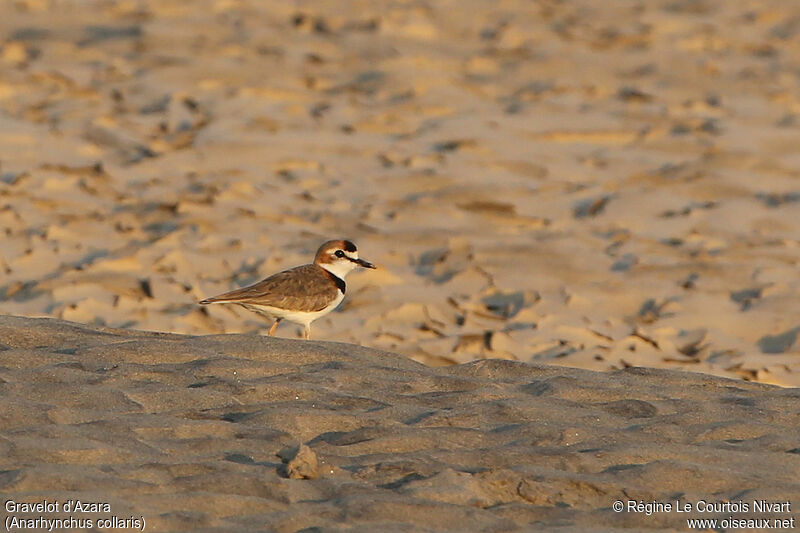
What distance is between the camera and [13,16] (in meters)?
18.0

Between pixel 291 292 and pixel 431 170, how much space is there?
4.96m

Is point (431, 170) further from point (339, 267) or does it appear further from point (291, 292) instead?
point (291, 292)

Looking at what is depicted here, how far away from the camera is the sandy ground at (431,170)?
36.8 ft

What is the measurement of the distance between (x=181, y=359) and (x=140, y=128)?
27.2 ft

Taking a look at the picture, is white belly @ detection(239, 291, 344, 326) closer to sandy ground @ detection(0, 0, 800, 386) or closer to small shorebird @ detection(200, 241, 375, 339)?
small shorebird @ detection(200, 241, 375, 339)

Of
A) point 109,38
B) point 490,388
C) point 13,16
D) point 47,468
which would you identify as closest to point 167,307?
point 490,388

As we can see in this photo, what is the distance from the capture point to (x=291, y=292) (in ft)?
30.9

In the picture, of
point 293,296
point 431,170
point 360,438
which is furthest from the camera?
point 431,170

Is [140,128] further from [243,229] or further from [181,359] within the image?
[181,359]

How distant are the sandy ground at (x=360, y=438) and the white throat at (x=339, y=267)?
2535mm

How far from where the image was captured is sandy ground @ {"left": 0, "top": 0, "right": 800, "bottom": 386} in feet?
36.8

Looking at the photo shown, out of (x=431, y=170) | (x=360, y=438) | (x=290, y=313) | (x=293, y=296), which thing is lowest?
(x=431, y=170)

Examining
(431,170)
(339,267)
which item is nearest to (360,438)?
(339,267)

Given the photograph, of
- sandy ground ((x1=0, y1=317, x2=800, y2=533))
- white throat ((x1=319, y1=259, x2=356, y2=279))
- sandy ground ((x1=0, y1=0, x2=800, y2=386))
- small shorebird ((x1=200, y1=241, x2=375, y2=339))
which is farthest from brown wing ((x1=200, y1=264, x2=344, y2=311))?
sandy ground ((x1=0, y1=317, x2=800, y2=533))
